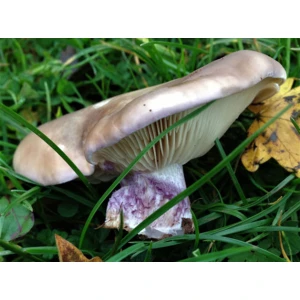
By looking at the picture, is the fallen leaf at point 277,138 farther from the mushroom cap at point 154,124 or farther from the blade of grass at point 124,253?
the blade of grass at point 124,253

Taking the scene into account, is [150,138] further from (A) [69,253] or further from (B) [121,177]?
(A) [69,253]

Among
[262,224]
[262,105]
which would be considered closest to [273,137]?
[262,105]

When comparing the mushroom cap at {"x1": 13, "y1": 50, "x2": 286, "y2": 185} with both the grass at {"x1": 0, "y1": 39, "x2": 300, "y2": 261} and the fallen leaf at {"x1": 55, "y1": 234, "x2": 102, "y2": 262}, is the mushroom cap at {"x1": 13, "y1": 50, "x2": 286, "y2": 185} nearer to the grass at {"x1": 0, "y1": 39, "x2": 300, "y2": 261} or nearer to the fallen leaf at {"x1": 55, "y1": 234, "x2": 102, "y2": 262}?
the grass at {"x1": 0, "y1": 39, "x2": 300, "y2": 261}

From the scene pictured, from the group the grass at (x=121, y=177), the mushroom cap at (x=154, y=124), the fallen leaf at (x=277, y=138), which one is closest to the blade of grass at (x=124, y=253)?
the grass at (x=121, y=177)

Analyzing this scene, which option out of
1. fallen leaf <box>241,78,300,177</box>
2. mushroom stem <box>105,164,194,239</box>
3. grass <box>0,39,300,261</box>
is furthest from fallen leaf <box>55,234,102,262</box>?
fallen leaf <box>241,78,300,177</box>

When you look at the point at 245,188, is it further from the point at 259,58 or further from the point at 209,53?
the point at 209,53

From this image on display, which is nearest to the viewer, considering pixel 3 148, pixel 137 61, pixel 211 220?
pixel 211 220
